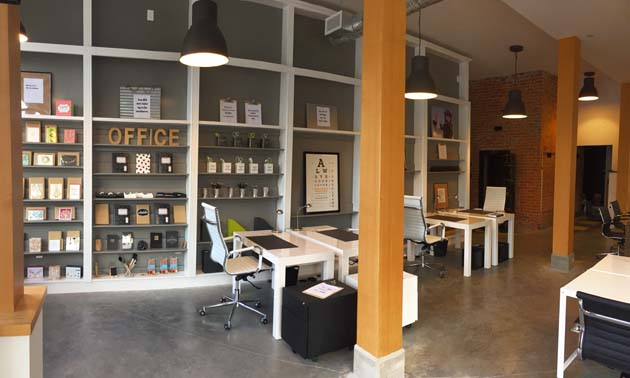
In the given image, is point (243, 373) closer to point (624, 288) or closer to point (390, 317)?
point (390, 317)

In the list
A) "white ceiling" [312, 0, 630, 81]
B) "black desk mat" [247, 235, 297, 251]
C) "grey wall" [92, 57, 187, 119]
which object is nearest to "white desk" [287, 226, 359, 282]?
"black desk mat" [247, 235, 297, 251]

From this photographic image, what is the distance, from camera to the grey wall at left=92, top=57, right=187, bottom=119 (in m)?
4.88

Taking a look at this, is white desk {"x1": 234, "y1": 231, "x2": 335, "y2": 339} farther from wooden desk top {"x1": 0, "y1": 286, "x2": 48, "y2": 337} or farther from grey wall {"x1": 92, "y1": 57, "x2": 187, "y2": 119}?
wooden desk top {"x1": 0, "y1": 286, "x2": 48, "y2": 337}

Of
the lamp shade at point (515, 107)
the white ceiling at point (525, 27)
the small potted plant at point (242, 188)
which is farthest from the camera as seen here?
the lamp shade at point (515, 107)

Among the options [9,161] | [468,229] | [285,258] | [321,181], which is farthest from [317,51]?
[9,161]

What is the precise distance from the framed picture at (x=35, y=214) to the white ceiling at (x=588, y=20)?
5835 mm

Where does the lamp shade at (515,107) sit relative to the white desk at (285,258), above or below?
above

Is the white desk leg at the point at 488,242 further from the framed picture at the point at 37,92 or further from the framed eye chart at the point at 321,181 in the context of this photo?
the framed picture at the point at 37,92

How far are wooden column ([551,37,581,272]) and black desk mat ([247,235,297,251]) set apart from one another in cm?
416

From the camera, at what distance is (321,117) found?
19.9ft

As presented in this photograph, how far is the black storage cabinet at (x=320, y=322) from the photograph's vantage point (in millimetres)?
3166

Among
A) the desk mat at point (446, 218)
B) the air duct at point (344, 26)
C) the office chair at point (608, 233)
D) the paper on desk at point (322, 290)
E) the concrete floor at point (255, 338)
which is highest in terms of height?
the air duct at point (344, 26)

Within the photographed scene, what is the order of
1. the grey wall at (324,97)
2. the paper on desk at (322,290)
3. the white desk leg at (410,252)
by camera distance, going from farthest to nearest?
the white desk leg at (410,252)
the grey wall at (324,97)
the paper on desk at (322,290)

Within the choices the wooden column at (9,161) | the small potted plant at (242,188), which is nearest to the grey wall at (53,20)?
the small potted plant at (242,188)
